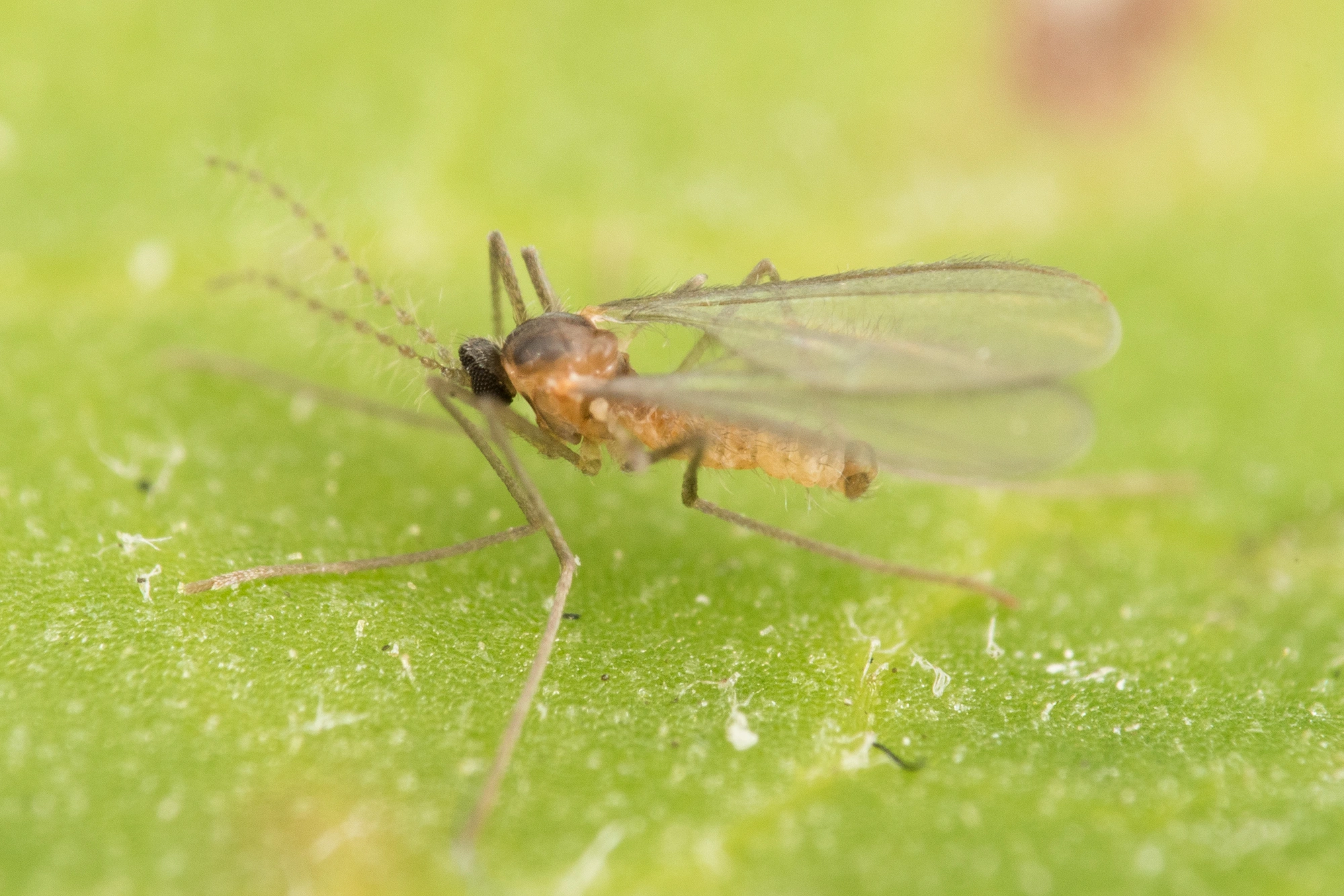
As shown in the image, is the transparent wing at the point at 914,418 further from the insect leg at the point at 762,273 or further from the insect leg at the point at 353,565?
the insect leg at the point at 762,273

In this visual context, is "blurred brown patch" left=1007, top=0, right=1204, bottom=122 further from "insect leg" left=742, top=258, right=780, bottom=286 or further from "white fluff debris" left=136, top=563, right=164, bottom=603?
"white fluff debris" left=136, top=563, right=164, bottom=603

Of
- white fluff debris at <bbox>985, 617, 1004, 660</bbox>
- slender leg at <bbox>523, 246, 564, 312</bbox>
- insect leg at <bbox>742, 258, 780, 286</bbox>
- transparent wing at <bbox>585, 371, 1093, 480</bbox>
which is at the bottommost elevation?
white fluff debris at <bbox>985, 617, 1004, 660</bbox>

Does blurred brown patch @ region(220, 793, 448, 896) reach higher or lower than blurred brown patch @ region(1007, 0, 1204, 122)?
lower

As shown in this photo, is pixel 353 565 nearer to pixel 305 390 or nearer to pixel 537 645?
pixel 537 645

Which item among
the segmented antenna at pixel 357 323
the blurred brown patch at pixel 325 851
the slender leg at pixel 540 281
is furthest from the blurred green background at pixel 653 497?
the slender leg at pixel 540 281

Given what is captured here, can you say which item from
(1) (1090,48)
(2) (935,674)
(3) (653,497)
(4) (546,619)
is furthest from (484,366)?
(1) (1090,48)

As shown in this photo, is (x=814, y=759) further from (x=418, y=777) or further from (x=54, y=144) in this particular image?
(x=54, y=144)

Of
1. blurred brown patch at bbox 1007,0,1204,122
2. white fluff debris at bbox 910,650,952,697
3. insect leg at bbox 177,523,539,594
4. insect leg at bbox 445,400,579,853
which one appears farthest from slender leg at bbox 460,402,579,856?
blurred brown patch at bbox 1007,0,1204,122
